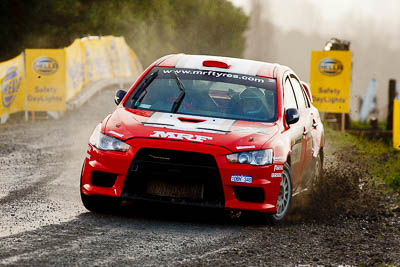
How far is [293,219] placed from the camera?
928 cm

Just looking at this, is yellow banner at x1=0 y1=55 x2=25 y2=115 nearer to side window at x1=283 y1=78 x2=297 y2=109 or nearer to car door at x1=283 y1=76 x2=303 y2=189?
side window at x1=283 y1=78 x2=297 y2=109

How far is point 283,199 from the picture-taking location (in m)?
8.91

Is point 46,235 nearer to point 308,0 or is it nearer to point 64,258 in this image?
point 64,258

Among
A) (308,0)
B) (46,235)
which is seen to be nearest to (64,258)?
(46,235)

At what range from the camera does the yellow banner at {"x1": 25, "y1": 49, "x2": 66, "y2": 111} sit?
21156 mm

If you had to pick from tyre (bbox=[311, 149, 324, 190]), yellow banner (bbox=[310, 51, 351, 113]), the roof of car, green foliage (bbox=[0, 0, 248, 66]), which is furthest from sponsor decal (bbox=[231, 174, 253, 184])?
green foliage (bbox=[0, 0, 248, 66])

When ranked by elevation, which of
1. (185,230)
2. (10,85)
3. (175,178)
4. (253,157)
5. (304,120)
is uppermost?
(304,120)

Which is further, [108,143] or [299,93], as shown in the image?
[299,93]

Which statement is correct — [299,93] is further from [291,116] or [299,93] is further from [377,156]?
[377,156]

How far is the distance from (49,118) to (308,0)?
439 ft

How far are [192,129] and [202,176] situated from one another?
0.51 meters

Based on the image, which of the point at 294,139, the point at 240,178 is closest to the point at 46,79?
the point at 294,139

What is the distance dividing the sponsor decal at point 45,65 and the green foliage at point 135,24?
13.3 m

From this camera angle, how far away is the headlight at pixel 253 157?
825cm
